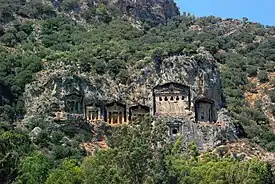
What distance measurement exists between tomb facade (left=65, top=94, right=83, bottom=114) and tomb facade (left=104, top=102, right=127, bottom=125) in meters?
3.01

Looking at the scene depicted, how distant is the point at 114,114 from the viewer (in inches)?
3095

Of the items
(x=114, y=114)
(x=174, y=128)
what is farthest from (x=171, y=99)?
(x=114, y=114)

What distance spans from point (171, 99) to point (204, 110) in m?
3.97

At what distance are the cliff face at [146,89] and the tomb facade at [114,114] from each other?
589 mm

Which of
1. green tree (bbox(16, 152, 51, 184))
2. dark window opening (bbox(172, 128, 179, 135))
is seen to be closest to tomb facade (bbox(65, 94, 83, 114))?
dark window opening (bbox(172, 128, 179, 135))

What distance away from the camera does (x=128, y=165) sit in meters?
47.4

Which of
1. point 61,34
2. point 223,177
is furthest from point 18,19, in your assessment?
point 223,177

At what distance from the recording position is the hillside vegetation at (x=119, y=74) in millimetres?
50375

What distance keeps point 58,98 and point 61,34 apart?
101ft

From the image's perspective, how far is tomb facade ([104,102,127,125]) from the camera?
257 ft

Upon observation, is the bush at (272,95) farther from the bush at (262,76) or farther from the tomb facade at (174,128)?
the tomb facade at (174,128)

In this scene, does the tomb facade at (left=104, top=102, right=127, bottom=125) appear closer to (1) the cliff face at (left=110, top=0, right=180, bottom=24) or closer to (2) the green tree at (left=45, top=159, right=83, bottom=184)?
(2) the green tree at (left=45, top=159, right=83, bottom=184)

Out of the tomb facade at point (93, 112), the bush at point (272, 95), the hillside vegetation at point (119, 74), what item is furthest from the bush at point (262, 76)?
the tomb facade at point (93, 112)

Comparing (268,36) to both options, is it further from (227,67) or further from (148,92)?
(148,92)
